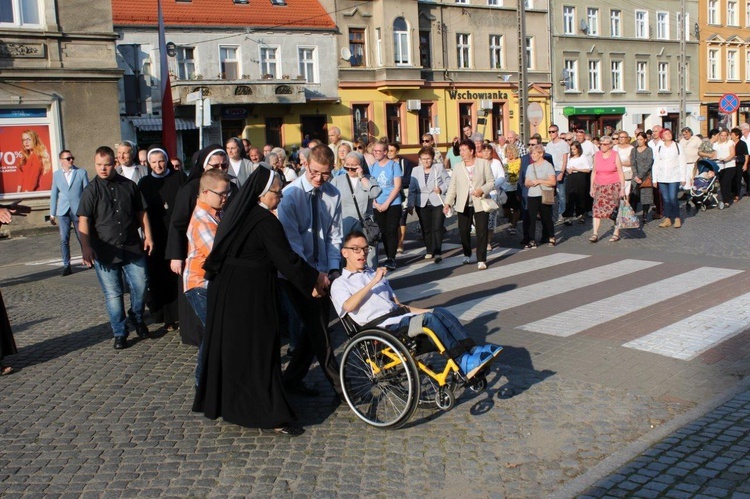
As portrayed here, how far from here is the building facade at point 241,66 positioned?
35.8m

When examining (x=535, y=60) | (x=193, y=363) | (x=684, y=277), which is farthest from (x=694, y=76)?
(x=193, y=363)

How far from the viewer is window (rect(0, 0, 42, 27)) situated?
19156 millimetres

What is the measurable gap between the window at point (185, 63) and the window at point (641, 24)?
29147 millimetres

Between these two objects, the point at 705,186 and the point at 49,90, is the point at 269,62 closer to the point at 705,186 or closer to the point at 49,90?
the point at 49,90

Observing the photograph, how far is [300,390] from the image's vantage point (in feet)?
20.9

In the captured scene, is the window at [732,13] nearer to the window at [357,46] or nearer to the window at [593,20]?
the window at [593,20]

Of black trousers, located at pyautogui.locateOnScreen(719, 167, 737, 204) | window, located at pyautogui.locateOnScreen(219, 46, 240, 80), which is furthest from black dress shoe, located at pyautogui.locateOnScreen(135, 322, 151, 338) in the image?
window, located at pyautogui.locateOnScreen(219, 46, 240, 80)

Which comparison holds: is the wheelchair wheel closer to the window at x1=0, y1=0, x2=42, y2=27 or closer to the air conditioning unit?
the window at x1=0, y1=0, x2=42, y2=27

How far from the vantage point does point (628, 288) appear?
1010cm

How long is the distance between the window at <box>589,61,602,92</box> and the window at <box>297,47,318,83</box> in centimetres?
1848

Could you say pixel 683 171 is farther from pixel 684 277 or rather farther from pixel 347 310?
pixel 347 310

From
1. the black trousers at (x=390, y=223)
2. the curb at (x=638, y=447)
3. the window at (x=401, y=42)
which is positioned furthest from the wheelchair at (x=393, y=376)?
the window at (x=401, y=42)

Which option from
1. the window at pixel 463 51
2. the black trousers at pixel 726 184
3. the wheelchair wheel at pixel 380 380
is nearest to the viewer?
the wheelchair wheel at pixel 380 380

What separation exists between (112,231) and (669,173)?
10.8 meters
